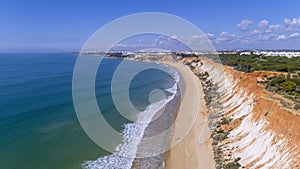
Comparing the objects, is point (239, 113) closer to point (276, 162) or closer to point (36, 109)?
point (276, 162)

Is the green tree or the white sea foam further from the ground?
the green tree

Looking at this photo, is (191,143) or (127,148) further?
(127,148)

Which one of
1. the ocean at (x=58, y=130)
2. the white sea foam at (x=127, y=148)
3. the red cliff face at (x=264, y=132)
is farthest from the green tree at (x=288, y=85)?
the white sea foam at (x=127, y=148)

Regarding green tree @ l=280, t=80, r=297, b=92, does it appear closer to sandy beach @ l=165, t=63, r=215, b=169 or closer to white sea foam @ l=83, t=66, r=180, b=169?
sandy beach @ l=165, t=63, r=215, b=169

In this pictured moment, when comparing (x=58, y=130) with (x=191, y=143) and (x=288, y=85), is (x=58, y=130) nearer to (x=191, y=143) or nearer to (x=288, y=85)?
(x=191, y=143)

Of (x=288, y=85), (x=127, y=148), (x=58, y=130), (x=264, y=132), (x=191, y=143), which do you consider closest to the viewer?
(x=264, y=132)

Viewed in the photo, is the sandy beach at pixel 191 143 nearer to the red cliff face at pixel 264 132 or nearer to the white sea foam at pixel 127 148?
the red cliff face at pixel 264 132

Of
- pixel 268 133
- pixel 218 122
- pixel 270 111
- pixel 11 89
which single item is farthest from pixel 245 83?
pixel 11 89

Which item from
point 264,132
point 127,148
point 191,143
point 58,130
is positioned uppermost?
point 264,132

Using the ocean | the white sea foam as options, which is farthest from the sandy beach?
the white sea foam

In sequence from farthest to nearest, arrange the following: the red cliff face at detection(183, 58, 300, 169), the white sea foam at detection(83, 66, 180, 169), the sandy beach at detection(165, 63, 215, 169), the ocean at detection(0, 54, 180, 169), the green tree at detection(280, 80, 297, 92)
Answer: the green tree at detection(280, 80, 297, 92) < the ocean at detection(0, 54, 180, 169) < the white sea foam at detection(83, 66, 180, 169) < the sandy beach at detection(165, 63, 215, 169) < the red cliff face at detection(183, 58, 300, 169)

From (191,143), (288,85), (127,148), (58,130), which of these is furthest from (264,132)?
(58,130)
